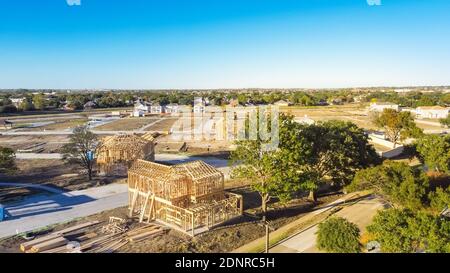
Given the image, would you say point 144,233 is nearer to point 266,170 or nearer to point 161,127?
point 266,170

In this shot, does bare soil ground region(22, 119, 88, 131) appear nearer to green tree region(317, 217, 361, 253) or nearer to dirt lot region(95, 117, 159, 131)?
dirt lot region(95, 117, 159, 131)

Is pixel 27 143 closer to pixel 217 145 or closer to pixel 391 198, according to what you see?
pixel 217 145

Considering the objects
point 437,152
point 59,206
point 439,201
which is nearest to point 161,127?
point 59,206

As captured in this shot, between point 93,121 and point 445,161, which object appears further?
point 93,121

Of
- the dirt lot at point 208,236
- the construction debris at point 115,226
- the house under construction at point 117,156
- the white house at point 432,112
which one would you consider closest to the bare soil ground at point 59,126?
the house under construction at point 117,156

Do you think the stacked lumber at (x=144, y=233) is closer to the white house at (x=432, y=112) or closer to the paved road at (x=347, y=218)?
the paved road at (x=347, y=218)

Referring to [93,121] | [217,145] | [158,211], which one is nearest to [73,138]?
[158,211]
